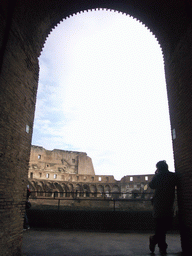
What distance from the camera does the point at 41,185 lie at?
29219mm

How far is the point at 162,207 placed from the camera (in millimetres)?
3732

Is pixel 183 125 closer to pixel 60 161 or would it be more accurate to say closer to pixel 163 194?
pixel 163 194

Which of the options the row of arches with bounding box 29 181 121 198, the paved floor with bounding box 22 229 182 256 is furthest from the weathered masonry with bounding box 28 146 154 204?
the paved floor with bounding box 22 229 182 256

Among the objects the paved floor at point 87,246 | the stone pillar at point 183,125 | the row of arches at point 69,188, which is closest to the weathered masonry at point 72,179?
the row of arches at point 69,188

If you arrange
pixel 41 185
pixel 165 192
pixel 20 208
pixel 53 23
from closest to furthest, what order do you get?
pixel 165 192 < pixel 20 208 < pixel 53 23 < pixel 41 185

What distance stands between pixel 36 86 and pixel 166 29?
12.5 feet

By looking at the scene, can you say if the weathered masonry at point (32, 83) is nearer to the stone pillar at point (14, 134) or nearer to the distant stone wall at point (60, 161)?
the stone pillar at point (14, 134)

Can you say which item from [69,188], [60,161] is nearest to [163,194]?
[69,188]

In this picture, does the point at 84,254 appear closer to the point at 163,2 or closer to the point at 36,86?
the point at 36,86

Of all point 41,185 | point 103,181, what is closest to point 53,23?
point 41,185

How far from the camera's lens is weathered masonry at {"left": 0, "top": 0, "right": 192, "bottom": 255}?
3.70 m

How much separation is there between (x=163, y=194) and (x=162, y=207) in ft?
0.80

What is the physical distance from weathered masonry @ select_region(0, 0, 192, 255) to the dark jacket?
35cm

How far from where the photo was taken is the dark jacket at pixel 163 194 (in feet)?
12.2
